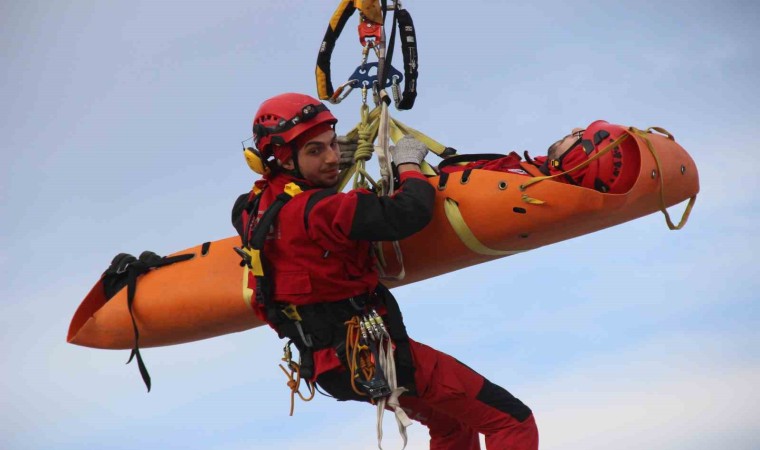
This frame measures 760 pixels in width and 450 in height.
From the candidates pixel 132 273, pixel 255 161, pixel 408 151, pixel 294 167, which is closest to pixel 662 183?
pixel 408 151

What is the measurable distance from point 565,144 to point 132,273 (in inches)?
126

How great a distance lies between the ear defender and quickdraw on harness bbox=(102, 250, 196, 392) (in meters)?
1.28

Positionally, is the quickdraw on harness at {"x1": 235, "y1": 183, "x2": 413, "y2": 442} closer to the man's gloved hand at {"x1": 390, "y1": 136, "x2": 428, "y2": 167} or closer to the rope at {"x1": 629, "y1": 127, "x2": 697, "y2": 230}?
the man's gloved hand at {"x1": 390, "y1": 136, "x2": 428, "y2": 167}

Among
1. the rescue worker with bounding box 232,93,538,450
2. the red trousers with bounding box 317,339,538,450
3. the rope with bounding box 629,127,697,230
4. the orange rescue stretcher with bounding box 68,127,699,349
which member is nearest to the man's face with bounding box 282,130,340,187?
the rescue worker with bounding box 232,93,538,450

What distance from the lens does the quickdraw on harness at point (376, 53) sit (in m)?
8.89

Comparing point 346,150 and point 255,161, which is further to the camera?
point 346,150

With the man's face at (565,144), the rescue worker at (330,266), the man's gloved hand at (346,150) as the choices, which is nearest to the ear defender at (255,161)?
the rescue worker at (330,266)

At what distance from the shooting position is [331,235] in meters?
8.01

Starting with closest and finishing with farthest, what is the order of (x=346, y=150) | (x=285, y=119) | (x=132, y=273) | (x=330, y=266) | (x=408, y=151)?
(x=330, y=266) → (x=285, y=119) → (x=408, y=151) → (x=346, y=150) → (x=132, y=273)

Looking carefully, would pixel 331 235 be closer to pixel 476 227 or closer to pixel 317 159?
pixel 317 159

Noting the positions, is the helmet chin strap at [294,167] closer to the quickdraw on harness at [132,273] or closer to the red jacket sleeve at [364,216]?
the red jacket sleeve at [364,216]

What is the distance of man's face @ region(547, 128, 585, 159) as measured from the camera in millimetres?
8484

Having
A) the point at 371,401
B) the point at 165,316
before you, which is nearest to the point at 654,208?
the point at 371,401

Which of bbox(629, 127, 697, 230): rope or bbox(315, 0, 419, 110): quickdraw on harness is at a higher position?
bbox(315, 0, 419, 110): quickdraw on harness
